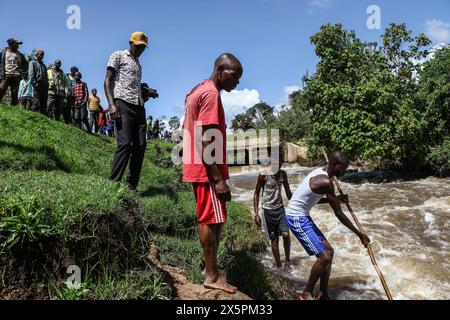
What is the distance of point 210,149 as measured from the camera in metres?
3.25

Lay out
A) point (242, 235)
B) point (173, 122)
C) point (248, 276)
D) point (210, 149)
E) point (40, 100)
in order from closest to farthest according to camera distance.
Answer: point (210, 149)
point (248, 276)
point (242, 235)
point (40, 100)
point (173, 122)

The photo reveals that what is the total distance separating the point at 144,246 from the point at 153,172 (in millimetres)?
5434

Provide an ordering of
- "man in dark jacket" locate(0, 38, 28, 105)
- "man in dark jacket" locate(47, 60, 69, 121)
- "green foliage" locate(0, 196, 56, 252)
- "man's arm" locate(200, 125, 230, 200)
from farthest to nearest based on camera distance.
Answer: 1. "man in dark jacket" locate(47, 60, 69, 121)
2. "man in dark jacket" locate(0, 38, 28, 105)
3. "man's arm" locate(200, 125, 230, 200)
4. "green foliage" locate(0, 196, 56, 252)

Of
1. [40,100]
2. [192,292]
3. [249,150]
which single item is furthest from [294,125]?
[192,292]

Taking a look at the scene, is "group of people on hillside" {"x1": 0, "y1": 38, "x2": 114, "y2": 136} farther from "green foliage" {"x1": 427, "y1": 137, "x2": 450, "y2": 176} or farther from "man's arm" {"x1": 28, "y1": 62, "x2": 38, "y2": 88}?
"green foliage" {"x1": 427, "y1": 137, "x2": 450, "y2": 176}

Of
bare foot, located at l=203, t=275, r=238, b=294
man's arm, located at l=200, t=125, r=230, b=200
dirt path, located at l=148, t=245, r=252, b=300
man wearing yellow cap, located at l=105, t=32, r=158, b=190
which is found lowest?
dirt path, located at l=148, t=245, r=252, b=300

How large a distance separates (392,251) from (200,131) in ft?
20.6

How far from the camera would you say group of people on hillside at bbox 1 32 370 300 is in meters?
3.30

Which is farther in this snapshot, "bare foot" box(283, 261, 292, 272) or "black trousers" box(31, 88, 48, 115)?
"black trousers" box(31, 88, 48, 115)

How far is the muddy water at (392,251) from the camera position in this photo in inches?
247

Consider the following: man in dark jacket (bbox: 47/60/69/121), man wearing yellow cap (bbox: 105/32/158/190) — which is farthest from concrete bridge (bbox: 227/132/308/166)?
man wearing yellow cap (bbox: 105/32/158/190)

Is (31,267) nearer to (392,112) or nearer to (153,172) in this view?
(153,172)

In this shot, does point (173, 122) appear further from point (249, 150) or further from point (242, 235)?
point (242, 235)
